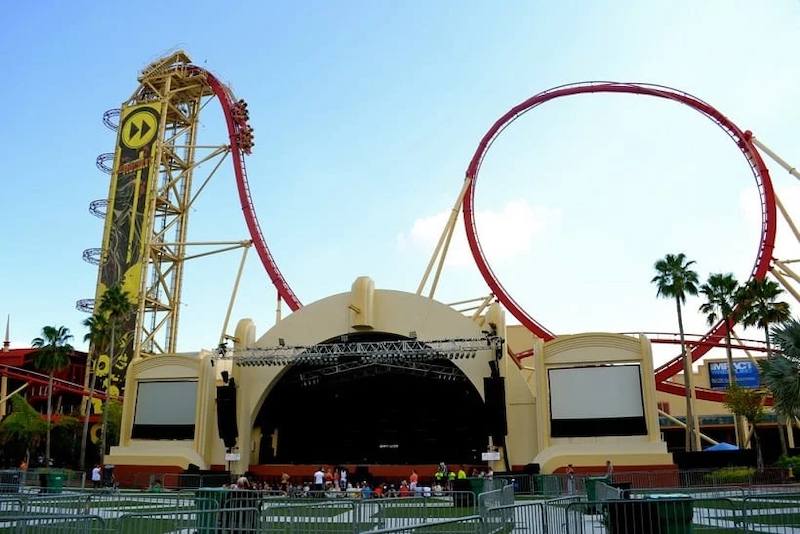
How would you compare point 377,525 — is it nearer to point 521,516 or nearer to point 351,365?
point 521,516

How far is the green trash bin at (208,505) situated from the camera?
9.39 meters

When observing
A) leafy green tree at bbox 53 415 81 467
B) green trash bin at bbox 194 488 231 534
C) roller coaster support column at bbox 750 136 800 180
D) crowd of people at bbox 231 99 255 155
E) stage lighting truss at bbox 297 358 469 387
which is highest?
crowd of people at bbox 231 99 255 155

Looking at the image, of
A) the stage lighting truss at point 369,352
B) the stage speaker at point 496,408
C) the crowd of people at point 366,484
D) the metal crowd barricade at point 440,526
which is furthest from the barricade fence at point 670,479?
the metal crowd barricade at point 440,526

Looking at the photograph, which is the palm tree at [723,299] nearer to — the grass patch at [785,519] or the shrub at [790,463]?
the shrub at [790,463]

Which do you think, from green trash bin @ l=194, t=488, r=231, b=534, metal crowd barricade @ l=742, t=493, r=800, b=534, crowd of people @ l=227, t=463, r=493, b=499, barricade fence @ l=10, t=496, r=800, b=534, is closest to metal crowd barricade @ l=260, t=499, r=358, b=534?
barricade fence @ l=10, t=496, r=800, b=534

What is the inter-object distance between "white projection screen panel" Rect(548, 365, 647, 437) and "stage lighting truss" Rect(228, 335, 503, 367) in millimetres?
3600

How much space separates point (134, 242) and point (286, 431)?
847 inches

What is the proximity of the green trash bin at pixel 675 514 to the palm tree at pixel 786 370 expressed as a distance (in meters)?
12.2

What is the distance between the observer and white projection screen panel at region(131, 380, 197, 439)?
3544 centimetres

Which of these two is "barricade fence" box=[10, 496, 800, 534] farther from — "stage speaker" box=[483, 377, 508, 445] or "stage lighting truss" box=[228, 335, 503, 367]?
"stage lighting truss" box=[228, 335, 503, 367]

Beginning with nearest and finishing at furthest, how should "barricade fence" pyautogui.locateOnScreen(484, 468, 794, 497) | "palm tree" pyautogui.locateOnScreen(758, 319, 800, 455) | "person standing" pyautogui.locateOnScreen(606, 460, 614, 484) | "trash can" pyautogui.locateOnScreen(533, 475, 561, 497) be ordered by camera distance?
"person standing" pyautogui.locateOnScreen(606, 460, 614, 484) → "palm tree" pyautogui.locateOnScreen(758, 319, 800, 455) → "trash can" pyautogui.locateOnScreen(533, 475, 561, 497) → "barricade fence" pyautogui.locateOnScreen(484, 468, 794, 497)

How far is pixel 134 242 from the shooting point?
51562mm

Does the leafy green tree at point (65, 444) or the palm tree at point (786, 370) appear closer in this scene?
the palm tree at point (786, 370)

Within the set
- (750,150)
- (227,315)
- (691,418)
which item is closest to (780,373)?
(691,418)
